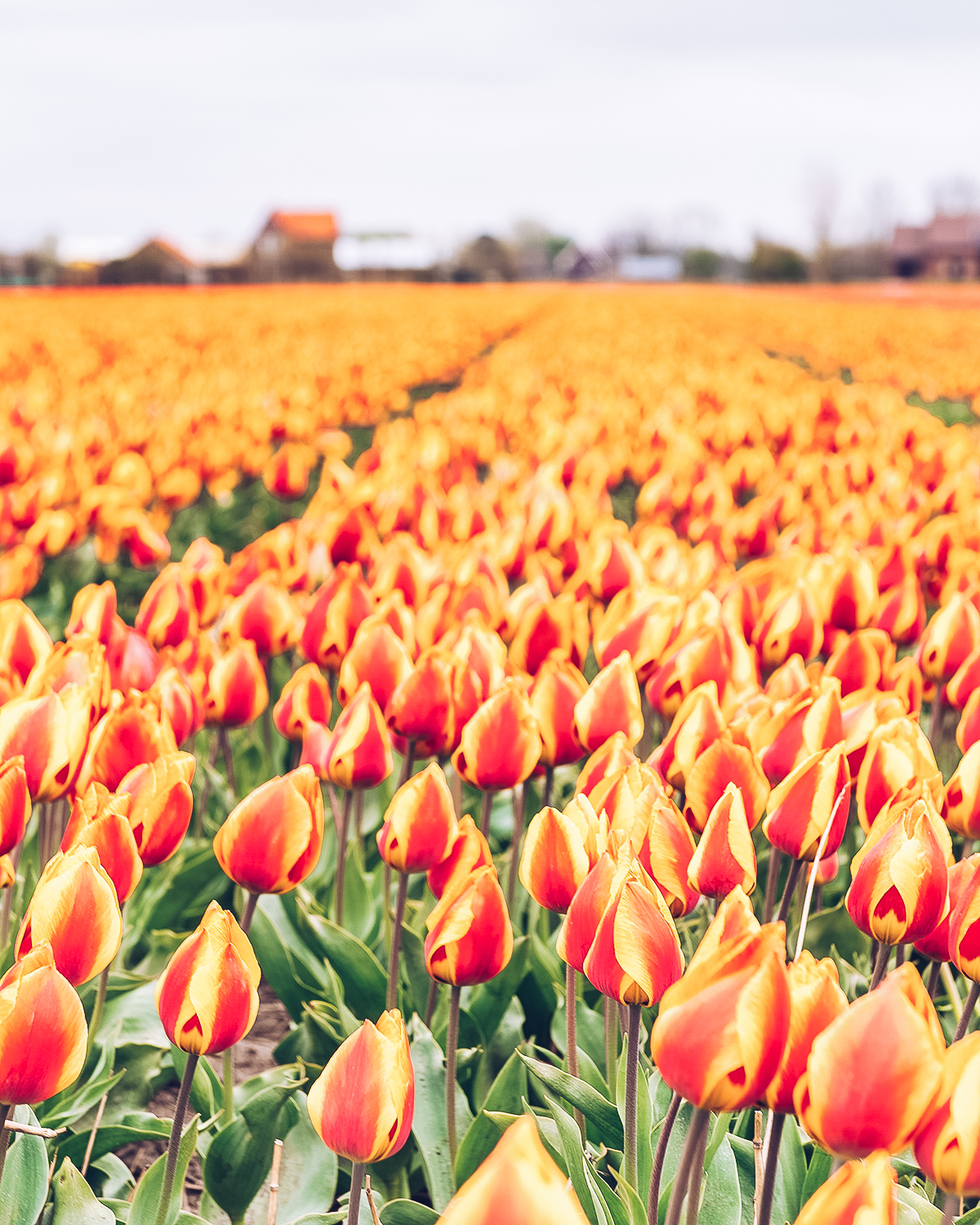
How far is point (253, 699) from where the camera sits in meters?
2.08

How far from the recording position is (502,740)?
1647mm

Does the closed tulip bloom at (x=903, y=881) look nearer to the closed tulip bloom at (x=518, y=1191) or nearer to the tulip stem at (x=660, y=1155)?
the tulip stem at (x=660, y=1155)

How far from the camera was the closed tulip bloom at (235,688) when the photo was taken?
206 centimetres

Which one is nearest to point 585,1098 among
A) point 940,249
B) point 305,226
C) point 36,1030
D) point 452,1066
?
point 452,1066

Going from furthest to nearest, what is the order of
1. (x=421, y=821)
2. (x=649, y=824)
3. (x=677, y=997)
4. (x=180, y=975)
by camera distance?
(x=421, y=821)
(x=649, y=824)
(x=180, y=975)
(x=677, y=997)

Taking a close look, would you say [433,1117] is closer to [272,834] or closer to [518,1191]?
[272,834]

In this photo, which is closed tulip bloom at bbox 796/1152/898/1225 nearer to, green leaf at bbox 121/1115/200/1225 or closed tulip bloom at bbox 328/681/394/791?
green leaf at bbox 121/1115/200/1225

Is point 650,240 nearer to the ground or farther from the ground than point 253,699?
farther from the ground

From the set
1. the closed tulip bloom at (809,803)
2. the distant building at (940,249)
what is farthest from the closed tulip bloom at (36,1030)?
the distant building at (940,249)

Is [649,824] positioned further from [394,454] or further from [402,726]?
[394,454]

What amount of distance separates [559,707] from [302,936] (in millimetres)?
750

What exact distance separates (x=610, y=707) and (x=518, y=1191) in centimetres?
111

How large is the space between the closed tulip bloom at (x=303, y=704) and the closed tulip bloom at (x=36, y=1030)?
101 cm

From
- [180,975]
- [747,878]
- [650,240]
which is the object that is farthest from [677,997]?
[650,240]
